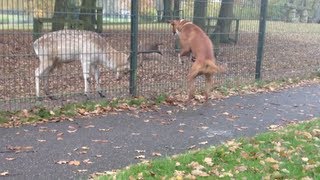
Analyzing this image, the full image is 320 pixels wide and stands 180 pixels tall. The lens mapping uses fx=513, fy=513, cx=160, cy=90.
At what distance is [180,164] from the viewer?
18.5 ft

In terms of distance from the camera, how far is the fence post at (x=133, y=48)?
9148 mm

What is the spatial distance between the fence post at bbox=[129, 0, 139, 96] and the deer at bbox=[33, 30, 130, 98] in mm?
186

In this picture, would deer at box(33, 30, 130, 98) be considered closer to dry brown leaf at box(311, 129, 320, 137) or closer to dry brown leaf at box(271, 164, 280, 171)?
dry brown leaf at box(311, 129, 320, 137)

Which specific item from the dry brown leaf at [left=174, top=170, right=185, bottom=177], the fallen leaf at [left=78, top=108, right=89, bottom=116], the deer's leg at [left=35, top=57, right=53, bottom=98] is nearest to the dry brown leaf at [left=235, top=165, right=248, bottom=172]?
the dry brown leaf at [left=174, top=170, right=185, bottom=177]

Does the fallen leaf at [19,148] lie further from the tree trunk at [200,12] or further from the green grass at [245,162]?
the tree trunk at [200,12]

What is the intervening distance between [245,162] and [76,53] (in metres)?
4.43

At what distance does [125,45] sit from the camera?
31.1 feet

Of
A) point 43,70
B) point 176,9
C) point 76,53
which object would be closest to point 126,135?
point 76,53

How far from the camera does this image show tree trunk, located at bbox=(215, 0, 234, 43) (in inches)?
428

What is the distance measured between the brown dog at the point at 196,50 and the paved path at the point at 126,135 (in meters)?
0.56

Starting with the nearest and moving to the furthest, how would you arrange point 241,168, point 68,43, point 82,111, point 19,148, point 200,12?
point 241,168
point 19,148
point 82,111
point 68,43
point 200,12

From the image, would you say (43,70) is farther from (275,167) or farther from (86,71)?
(275,167)

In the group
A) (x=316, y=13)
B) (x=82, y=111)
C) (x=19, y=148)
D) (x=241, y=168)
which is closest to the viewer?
(x=241, y=168)

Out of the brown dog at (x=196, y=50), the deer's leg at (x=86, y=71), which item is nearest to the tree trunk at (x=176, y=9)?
the brown dog at (x=196, y=50)
